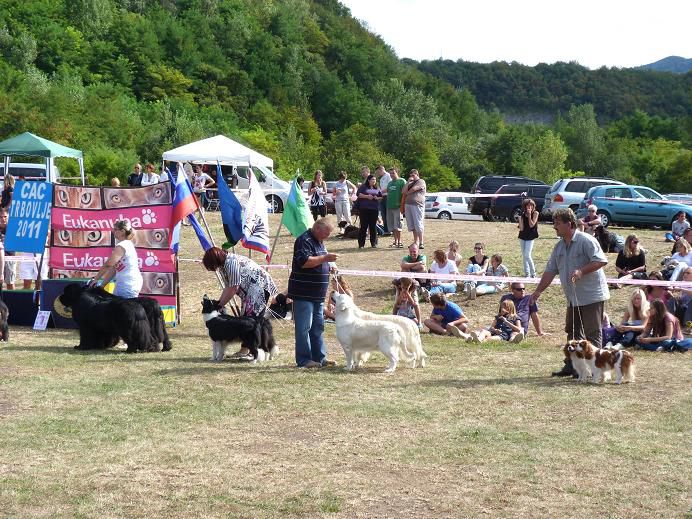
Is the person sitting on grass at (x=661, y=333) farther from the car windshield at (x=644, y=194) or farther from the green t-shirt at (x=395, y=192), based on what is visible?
the car windshield at (x=644, y=194)

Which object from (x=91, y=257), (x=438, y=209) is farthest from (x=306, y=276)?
(x=438, y=209)

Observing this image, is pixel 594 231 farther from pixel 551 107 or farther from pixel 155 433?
pixel 551 107

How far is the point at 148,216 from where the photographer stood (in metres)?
14.2

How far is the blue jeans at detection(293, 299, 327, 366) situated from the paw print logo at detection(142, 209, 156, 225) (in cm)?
438

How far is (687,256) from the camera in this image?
16.2 m

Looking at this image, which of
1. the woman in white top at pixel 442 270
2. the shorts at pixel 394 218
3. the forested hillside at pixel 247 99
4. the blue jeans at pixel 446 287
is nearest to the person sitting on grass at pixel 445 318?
the woman in white top at pixel 442 270

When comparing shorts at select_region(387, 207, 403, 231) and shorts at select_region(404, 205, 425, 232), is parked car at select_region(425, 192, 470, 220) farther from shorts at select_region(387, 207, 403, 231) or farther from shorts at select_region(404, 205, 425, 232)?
shorts at select_region(404, 205, 425, 232)

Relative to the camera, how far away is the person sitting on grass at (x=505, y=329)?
1385cm

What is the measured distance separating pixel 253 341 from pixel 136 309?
1630mm

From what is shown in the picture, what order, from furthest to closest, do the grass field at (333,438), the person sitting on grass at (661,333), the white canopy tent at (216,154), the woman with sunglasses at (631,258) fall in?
1. the white canopy tent at (216,154)
2. the woman with sunglasses at (631,258)
3. the person sitting on grass at (661,333)
4. the grass field at (333,438)

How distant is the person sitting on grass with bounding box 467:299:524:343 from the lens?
13850 mm

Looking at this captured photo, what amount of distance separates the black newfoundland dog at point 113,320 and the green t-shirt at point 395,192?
35.6 feet

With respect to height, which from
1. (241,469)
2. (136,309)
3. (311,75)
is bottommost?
(241,469)

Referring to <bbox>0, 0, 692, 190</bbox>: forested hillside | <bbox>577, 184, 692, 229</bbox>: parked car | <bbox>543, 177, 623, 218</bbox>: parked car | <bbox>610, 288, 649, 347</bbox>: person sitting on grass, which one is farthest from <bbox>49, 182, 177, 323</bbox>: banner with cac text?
<bbox>0, 0, 692, 190</bbox>: forested hillside
